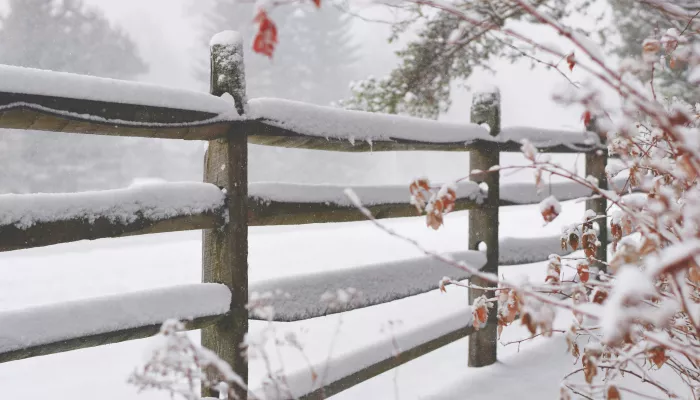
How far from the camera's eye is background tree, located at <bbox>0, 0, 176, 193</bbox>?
69.8ft

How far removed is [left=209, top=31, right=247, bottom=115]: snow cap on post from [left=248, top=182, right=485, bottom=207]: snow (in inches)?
14.0

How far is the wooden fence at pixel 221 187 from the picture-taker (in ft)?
5.44

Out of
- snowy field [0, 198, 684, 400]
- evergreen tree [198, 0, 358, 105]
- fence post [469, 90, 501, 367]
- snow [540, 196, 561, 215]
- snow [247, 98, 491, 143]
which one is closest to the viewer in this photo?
snow [540, 196, 561, 215]

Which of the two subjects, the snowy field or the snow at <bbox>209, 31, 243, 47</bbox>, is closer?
the snow at <bbox>209, 31, 243, 47</bbox>

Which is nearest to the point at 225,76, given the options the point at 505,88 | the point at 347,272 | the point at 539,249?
the point at 347,272

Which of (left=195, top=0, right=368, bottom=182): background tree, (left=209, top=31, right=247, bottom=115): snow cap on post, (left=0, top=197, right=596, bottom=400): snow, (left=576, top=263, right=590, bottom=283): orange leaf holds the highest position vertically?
(left=195, top=0, right=368, bottom=182): background tree

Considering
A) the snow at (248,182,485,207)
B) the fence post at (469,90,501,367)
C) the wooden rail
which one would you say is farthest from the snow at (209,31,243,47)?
the fence post at (469,90,501,367)

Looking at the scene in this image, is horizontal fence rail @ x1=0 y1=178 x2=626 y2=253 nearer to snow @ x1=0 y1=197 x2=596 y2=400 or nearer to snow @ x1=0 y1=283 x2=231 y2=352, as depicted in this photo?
snow @ x1=0 y1=283 x2=231 y2=352

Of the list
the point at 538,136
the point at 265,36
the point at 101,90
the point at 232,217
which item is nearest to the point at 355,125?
the point at 232,217

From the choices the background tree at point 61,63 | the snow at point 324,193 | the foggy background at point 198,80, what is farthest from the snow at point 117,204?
the background tree at point 61,63

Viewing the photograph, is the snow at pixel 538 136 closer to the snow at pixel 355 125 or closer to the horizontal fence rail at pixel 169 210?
the snow at pixel 355 125

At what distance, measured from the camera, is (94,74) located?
24.9 m

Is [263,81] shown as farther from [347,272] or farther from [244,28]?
[347,272]

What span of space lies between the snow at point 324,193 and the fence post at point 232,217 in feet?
0.39
